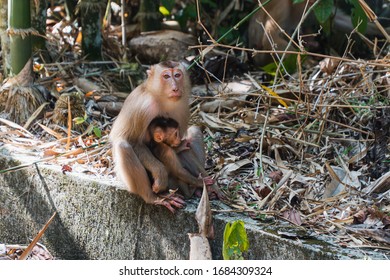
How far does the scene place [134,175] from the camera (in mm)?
5504

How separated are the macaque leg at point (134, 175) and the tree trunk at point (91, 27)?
2.94 meters

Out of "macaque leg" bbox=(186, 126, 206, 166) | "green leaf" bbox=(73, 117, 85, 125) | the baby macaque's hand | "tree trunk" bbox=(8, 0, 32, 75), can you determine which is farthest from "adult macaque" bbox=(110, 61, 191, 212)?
"tree trunk" bbox=(8, 0, 32, 75)

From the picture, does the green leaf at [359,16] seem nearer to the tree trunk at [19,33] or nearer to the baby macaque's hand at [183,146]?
the baby macaque's hand at [183,146]

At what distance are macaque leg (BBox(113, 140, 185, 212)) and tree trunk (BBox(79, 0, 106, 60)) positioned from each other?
2938 mm

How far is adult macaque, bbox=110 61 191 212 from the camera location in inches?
217

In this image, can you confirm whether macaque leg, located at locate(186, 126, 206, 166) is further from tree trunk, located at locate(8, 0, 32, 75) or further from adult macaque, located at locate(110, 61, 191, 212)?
tree trunk, located at locate(8, 0, 32, 75)

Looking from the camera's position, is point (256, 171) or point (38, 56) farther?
point (38, 56)

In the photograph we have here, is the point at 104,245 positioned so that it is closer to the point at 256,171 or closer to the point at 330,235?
the point at 256,171

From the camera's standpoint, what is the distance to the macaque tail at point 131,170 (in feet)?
18.0

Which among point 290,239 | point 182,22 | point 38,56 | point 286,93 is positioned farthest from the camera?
point 182,22

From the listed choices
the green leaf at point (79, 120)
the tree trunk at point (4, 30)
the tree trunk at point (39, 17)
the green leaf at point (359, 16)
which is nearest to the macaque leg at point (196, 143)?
the green leaf at point (79, 120)

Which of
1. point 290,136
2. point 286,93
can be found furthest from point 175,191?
point 286,93

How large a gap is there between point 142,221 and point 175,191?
0.42 meters
